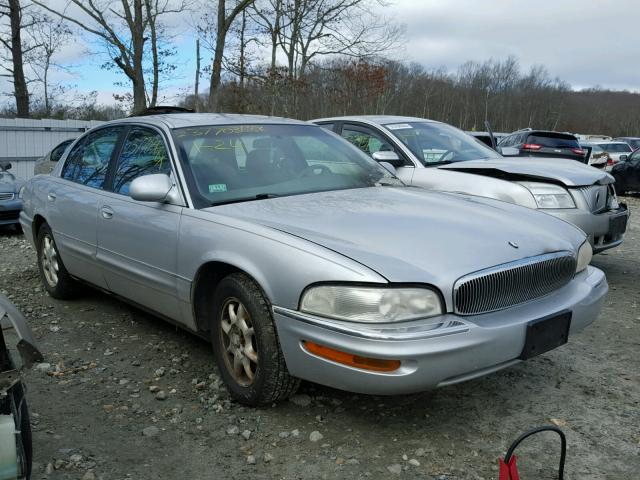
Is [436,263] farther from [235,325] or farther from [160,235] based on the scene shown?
[160,235]

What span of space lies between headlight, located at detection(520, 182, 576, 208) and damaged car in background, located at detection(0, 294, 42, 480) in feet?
14.4

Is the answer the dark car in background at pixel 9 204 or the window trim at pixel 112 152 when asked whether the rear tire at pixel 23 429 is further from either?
the dark car in background at pixel 9 204

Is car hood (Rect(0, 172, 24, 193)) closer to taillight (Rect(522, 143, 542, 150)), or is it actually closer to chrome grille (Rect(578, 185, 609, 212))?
chrome grille (Rect(578, 185, 609, 212))

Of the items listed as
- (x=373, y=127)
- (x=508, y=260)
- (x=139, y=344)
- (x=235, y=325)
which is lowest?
(x=139, y=344)

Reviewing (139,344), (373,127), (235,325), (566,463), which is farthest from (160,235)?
(373,127)

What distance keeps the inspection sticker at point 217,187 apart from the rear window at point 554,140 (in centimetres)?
1371

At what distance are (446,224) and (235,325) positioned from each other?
119 centimetres

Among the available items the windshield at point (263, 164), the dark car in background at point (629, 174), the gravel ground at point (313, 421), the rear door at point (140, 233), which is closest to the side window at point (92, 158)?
the rear door at point (140, 233)

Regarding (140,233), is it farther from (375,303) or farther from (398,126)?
(398,126)

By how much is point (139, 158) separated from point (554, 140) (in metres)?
14.0

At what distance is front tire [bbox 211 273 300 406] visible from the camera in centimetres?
292

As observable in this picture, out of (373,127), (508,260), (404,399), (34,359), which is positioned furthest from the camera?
(373,127)

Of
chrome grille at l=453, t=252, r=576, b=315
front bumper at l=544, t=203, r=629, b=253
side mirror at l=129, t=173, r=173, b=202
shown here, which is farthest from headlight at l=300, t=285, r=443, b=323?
front bumper at l=544, t=203, r=629, b=253

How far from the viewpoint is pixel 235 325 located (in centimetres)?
318
